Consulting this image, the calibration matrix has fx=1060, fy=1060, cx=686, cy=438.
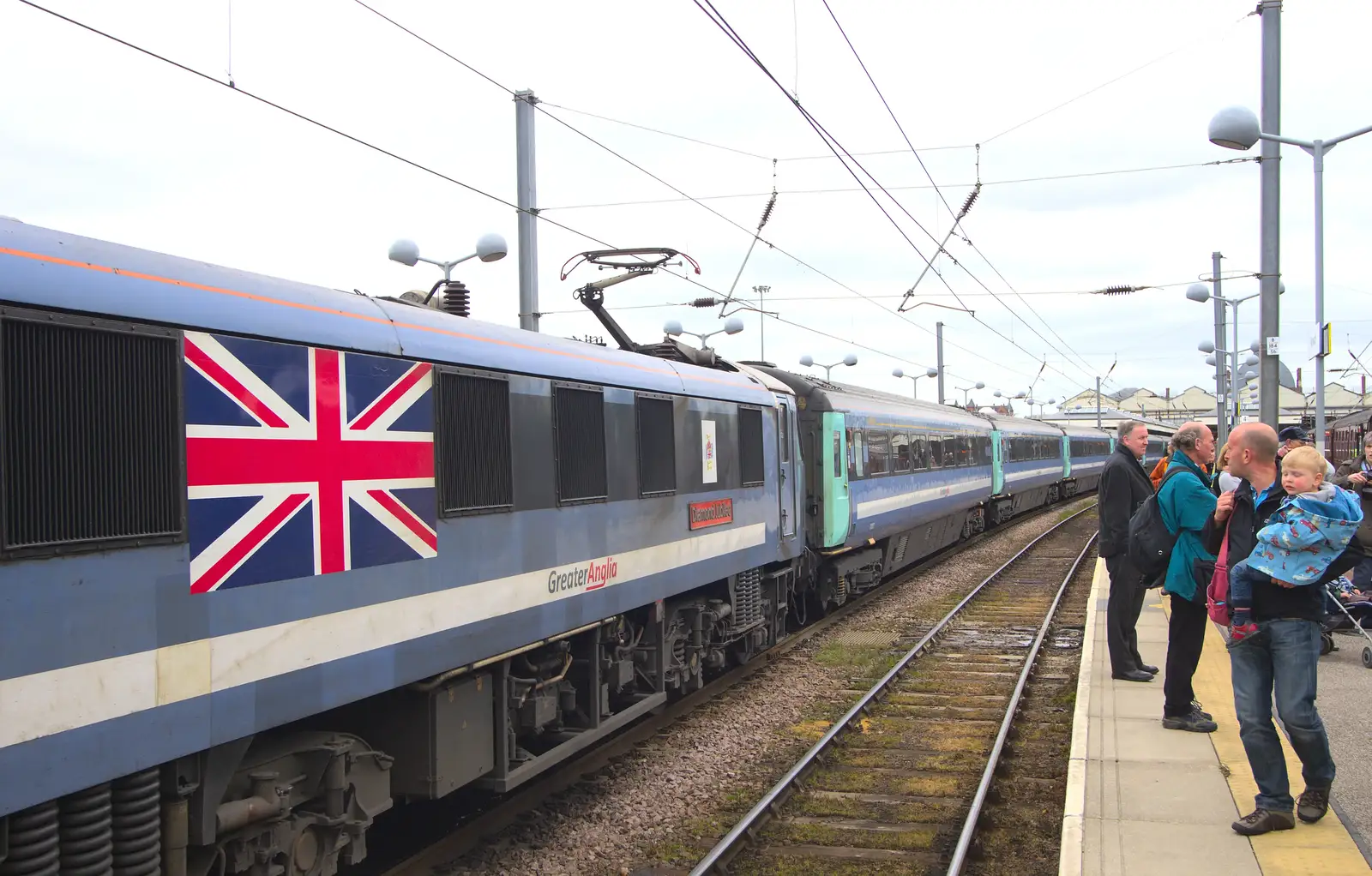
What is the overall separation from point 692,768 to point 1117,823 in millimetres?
3212

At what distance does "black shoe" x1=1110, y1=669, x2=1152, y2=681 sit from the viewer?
30.1 ft

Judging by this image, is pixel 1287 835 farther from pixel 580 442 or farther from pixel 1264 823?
pixel 580 442

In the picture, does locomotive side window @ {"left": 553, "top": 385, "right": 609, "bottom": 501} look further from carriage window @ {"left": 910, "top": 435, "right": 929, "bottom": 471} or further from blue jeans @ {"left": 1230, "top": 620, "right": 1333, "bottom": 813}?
carriage window @ {"left": 910, "top": 435, "right": 929, "bottom": 471}

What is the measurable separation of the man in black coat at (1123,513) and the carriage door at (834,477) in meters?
4.93

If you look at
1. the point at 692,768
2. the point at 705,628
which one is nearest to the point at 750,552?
the point at 705,628

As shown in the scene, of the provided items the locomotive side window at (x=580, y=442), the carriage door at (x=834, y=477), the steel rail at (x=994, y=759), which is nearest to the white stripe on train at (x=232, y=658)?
the locomotive side window at (x=580, y=442)

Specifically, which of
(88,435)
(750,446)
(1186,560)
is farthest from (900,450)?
(88,435)

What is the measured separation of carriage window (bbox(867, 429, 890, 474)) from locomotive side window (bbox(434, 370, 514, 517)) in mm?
10104

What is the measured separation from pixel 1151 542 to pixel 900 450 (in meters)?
10.2

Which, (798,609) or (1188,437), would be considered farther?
(798,609)

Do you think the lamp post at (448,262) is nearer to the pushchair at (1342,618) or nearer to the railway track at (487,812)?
the railway track at (487,812)

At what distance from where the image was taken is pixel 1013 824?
6863mm

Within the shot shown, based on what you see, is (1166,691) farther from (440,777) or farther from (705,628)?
(440,777)

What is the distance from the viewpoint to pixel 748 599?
11031mm
